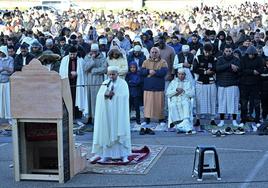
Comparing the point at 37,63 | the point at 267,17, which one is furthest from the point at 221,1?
the point at 37,63

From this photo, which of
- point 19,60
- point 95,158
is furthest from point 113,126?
point 19,60

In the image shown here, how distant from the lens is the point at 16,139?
995 cm

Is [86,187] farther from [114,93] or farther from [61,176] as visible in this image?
[114,93]

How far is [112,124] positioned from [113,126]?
4 cm

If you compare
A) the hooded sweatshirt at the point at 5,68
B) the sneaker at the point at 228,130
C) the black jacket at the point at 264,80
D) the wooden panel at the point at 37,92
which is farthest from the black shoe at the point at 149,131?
the wooden panel at the point at 37,92

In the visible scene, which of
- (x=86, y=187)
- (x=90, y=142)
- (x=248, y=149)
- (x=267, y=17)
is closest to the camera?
(x=86, y=187)

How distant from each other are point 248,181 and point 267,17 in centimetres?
2407

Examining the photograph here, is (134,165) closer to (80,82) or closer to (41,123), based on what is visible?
(41,123)

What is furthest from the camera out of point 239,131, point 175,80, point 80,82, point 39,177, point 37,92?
point 80,82

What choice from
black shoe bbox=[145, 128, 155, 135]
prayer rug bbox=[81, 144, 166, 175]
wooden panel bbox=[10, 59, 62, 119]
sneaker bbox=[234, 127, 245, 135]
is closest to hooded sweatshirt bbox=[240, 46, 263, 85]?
sneaker bbox=[234, 127, 245, 135]

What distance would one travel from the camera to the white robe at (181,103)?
14484mm

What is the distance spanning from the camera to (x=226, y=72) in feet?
47.4

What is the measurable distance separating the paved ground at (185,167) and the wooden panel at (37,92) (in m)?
1.13

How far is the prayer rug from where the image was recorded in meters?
10.6
